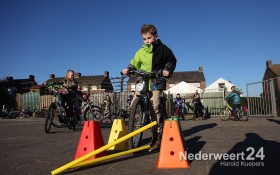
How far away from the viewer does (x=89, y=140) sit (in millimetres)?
3295

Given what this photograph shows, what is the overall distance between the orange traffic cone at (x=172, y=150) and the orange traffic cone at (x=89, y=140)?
0.95m

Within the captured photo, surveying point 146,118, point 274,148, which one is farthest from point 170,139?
point 274,148

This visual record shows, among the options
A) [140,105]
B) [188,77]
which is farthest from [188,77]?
[140,105]

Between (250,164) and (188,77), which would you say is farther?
(188,77)

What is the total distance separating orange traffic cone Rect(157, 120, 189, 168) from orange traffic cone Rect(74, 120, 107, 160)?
95 cm

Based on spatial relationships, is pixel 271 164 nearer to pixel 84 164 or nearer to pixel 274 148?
pixel 274 148

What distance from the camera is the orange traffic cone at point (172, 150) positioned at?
8.57ft

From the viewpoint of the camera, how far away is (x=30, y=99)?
2909cm

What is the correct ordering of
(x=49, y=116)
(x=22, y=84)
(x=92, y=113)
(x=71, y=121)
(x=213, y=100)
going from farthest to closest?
1. (x=22, y=84)
2. (x=213, y=100)
3. (x=92, y=113)
4. (x=71, y=121)
5. (x=49, y=116)

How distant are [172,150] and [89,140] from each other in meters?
1.21

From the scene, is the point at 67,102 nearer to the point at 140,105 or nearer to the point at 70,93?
the point at 70,93

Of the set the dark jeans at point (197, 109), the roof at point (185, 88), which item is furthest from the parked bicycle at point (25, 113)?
the dark jeans at point (197, 109)

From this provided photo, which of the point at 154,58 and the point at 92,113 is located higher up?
the point at 154,58

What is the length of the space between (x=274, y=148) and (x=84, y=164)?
2835 millimetres
